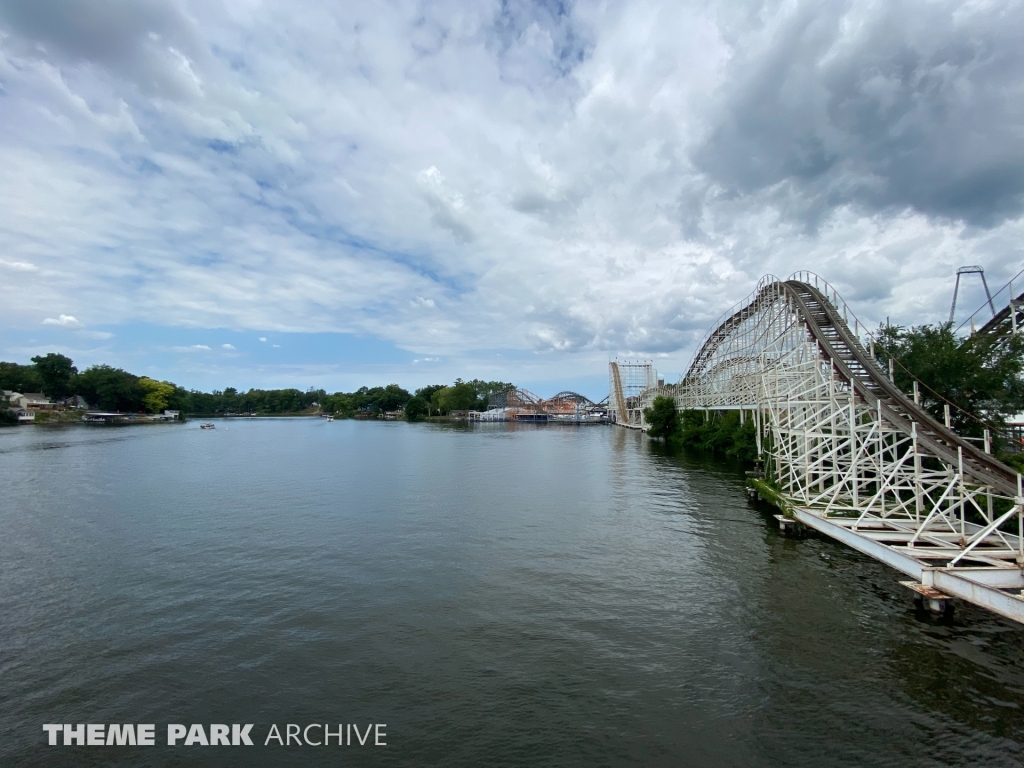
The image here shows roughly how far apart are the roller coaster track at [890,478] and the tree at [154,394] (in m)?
150

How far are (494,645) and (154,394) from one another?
519 feet

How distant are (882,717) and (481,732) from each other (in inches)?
285

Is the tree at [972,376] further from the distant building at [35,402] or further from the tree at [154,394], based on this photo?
the tree at [154,394]

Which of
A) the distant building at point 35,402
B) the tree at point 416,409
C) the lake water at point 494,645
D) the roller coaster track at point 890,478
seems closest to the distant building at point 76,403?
the distant building at point 35,402

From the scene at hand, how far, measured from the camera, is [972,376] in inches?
923

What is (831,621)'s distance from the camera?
525 inches

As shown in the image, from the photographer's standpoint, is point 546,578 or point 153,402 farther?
point 153,402

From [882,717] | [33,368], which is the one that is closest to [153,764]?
[882,717]

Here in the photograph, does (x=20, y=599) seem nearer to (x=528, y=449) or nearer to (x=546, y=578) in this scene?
(x=546, y=578)

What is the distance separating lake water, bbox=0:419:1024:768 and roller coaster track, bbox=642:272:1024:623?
1104 mm

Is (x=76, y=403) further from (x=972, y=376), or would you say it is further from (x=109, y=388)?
(x=972, y=376)

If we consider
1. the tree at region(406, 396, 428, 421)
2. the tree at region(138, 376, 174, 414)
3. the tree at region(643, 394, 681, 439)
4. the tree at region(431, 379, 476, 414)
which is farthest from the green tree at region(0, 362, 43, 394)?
the tree at region(643, 394, 681, 439)

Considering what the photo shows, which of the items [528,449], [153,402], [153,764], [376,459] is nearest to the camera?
[153,764]

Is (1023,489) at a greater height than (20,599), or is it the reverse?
(1023,489)
